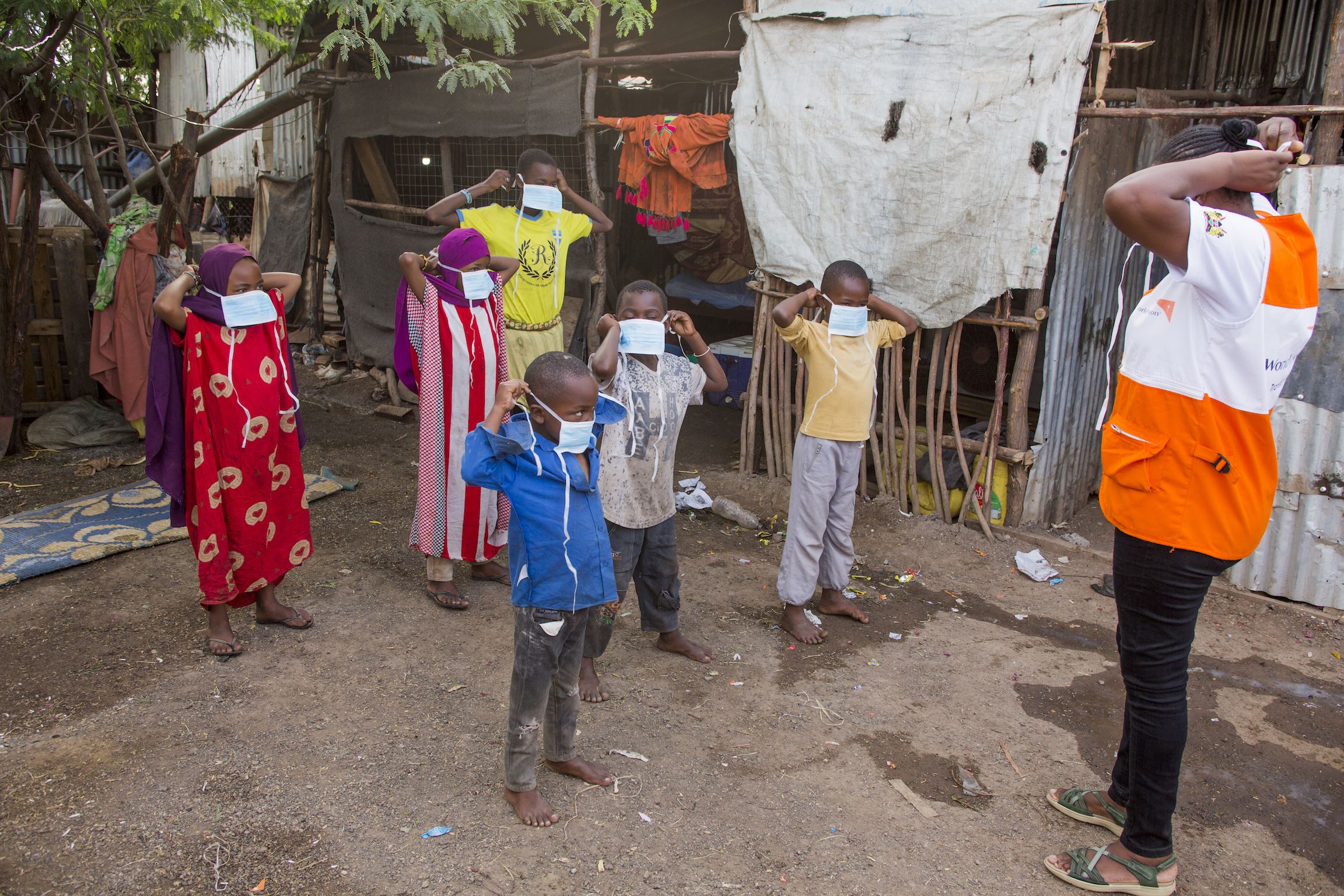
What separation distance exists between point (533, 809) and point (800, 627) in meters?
1.70

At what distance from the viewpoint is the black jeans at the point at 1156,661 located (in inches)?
93.2

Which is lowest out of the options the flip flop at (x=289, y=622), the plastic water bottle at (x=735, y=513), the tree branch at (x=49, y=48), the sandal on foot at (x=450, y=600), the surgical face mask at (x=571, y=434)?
the flip flop at (x=289, y=622)

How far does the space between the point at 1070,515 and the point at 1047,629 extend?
5.55ft

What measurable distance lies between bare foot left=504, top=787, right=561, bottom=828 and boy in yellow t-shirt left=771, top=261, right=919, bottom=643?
1.63 m

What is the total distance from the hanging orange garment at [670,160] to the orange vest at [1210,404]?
13.7 feet

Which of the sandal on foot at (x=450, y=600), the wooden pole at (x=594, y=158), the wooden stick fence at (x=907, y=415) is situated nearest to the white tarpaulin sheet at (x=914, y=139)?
the wooden stick fence at (x=907, y=415)

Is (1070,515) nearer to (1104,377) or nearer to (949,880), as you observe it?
(1104,377)

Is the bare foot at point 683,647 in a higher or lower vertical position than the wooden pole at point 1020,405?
lower

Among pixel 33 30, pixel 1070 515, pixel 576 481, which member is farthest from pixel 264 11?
pixel 1070 515

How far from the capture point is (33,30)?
5.87 m

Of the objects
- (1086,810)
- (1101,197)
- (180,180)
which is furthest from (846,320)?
(180,180)

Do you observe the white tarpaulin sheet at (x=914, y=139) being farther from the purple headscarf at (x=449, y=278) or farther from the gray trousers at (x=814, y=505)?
the purple headscarf at (x=449, y=278)

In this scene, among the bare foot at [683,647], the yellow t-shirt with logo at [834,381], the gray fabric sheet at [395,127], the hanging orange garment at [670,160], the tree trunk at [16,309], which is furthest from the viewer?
the gray fabric sheet at [395,127]

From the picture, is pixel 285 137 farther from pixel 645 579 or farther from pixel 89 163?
pixel 645 579
